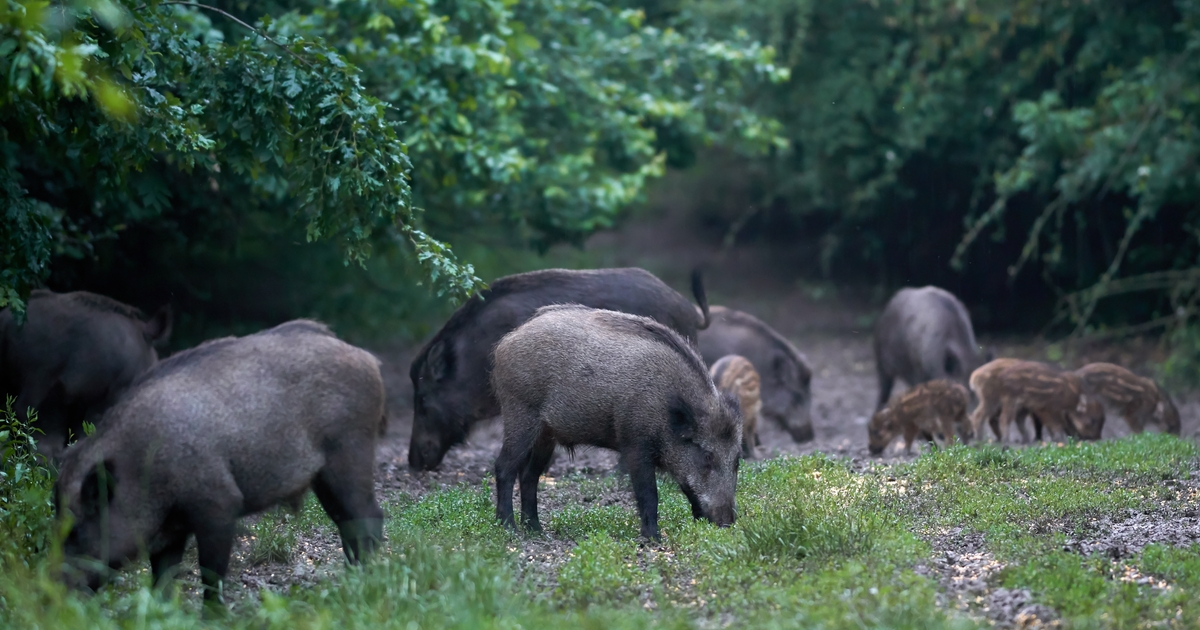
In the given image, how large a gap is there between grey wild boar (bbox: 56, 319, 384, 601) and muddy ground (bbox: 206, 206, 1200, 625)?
16.7 inches

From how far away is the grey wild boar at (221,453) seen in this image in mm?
4535

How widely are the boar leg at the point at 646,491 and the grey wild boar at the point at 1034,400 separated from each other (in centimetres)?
454

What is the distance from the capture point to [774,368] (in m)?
11.2

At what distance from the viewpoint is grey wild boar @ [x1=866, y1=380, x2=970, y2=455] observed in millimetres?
9516

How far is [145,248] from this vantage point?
11148 millimetres

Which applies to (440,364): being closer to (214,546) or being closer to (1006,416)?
(214,546)

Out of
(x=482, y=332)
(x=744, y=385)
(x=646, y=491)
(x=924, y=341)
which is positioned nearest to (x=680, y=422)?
(x=646, y=491)

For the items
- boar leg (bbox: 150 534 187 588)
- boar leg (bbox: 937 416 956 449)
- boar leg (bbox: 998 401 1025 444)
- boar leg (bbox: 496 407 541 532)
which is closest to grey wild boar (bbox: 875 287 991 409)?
boar leg (bbox: 998 401 1025 444)

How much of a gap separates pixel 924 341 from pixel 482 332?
5311 millimetres

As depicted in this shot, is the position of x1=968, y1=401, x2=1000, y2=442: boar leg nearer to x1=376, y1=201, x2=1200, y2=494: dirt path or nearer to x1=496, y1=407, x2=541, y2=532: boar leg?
x1=376, y1=201, x2=1200, y2=494: dirt path

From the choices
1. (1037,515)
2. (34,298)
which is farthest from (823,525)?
(34,298)

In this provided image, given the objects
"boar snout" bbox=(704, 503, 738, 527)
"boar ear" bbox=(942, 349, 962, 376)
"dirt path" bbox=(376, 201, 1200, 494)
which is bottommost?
"dirt path" bbox=(376, 201, 1200, 494)

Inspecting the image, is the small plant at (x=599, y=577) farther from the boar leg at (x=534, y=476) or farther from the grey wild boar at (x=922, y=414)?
the grey wild boar at (x=922, y=414)

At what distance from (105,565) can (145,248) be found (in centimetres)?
740
